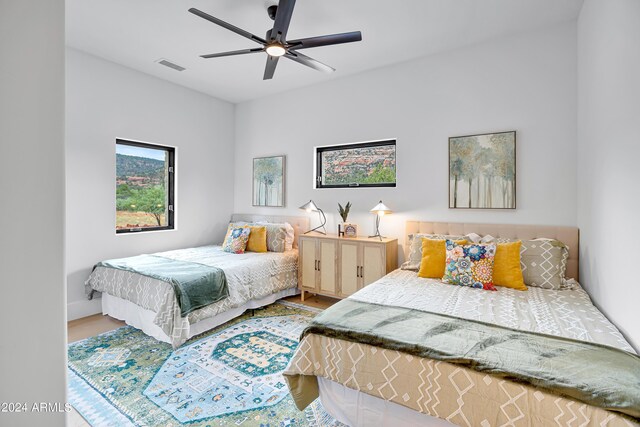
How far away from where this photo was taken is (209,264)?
330 cm

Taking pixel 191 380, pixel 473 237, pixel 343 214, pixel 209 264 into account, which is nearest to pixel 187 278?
pixel 209 264

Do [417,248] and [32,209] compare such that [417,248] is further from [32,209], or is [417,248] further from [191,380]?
[32,209]

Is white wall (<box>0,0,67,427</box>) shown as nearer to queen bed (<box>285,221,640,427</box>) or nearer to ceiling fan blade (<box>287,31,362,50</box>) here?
queen bed (<box>285,221,640,427</box>)

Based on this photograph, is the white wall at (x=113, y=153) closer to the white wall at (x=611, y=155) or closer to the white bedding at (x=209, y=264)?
the white bedding at (x=209, y=264)

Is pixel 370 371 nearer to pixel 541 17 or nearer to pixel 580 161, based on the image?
pixel 580 161

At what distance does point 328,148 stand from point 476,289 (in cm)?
256

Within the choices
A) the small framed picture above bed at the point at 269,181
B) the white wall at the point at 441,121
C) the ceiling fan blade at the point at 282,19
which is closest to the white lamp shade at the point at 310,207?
the white wall at the point at 441,121

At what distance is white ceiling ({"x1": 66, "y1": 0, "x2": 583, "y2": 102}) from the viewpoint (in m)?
2.56

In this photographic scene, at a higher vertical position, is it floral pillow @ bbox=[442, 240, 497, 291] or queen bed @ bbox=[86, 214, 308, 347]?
floral pillow @ bbox=[442, 240, 497, 291]

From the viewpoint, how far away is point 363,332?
167 centimetres

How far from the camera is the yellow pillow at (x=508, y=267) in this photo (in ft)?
8.23

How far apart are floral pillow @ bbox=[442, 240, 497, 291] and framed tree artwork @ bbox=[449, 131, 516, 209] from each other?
0.67 metres

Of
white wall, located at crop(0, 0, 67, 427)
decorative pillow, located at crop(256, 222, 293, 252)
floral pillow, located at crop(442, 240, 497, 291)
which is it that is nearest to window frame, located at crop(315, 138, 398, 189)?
decorative pillow, located at crop(256, 222, 293, 252)

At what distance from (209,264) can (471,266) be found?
8.21 ft
